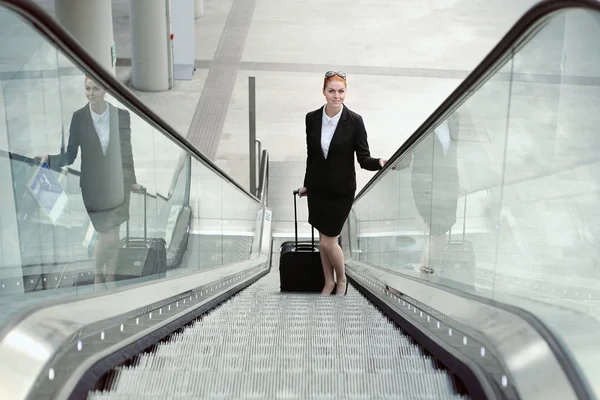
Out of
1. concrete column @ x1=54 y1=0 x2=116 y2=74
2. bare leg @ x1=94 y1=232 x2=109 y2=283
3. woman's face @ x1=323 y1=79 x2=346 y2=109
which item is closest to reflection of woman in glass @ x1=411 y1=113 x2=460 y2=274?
woman's face @ x1=323 y1=79 x2=346 y2=109

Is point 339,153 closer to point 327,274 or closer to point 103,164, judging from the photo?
point 327,274

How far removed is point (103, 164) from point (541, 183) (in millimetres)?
1797

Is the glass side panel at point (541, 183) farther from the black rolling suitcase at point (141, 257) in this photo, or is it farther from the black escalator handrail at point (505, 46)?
the black rolling suitcase at point (141, 257)

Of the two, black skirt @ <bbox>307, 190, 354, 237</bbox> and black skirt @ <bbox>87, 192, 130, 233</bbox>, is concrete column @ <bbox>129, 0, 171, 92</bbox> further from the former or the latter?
black skirt @ <bbox>87, 192, 130, 233</bbox>

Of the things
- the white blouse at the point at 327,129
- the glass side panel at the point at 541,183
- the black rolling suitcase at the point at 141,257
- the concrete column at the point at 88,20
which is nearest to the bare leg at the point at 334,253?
the white blouse at the point at 327,129

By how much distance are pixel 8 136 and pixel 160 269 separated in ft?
4.55

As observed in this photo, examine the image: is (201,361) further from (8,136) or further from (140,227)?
(140,227)

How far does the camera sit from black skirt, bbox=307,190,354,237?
5.46 m

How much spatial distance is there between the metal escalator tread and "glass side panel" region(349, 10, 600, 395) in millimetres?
391

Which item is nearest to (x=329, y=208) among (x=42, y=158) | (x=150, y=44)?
(x=42, y=158)

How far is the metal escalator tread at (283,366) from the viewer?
217 centimetres

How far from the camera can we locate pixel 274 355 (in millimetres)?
2623

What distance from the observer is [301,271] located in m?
6.57

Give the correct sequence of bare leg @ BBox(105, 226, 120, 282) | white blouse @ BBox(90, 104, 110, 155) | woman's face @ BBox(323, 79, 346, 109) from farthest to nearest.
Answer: woman's face @ BBox(323, 79, 346, 109)
bare leg @ BBox(105, 226, 120, 282)
white blouse @ BBox(90, 104, 110, 155)
